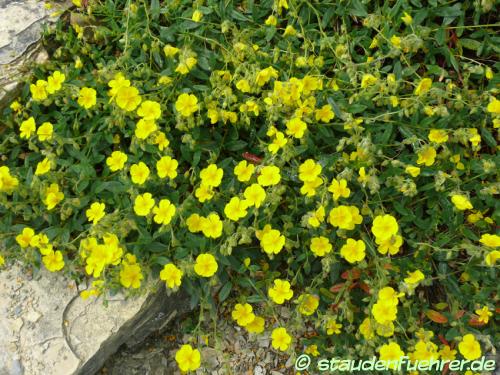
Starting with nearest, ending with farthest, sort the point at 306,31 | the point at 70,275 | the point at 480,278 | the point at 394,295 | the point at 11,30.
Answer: the point at 394,295 → the point at 480,278 → the point at 70,275 → the point at 306,31 → the point at 11,30

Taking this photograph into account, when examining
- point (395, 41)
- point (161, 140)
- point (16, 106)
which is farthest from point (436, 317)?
point (16, 106)

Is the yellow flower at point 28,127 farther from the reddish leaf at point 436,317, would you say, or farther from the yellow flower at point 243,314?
the reddish leaf at point 436,317

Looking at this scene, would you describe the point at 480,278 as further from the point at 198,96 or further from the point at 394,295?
the point at 198,96

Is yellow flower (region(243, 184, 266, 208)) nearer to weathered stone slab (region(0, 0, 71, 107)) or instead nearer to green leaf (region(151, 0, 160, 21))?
green leaf (region(151, 0, 160, 21))

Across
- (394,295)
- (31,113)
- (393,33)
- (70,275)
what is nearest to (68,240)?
(70,275)

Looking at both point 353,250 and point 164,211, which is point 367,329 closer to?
point 353,250

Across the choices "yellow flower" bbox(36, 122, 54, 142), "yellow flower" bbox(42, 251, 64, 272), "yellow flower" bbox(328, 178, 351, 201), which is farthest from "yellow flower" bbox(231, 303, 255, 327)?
"yellow flower" bbox(36, 122, 54, 142)

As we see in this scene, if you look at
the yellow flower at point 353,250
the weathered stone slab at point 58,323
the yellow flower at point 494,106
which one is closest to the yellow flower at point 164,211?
the weathered stone slab at point 58,323
